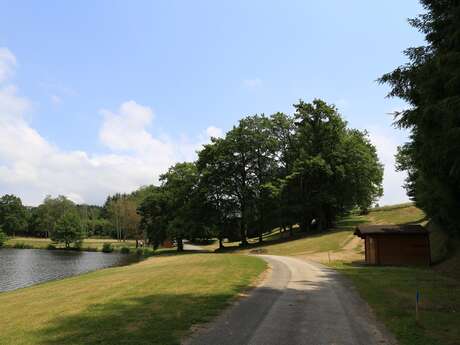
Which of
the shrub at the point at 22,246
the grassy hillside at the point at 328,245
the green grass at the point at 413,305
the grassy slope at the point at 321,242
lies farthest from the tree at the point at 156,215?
the green grass at the point at 413,305

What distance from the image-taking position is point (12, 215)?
139 m

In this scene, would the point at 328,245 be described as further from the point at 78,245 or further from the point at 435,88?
the point at 78,245

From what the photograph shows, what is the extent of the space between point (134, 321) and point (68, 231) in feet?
309

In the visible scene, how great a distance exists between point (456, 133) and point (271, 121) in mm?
55237

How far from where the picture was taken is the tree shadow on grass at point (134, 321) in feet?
31.0

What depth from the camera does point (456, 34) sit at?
1269 cm

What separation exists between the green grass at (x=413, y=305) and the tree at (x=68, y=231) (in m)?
88.0

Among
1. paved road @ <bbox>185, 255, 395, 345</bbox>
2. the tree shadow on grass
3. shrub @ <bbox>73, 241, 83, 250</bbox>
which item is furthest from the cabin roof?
shrub @ <bbox>73, 241, 83, 250</bbox>

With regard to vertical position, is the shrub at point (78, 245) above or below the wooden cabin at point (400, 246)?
below

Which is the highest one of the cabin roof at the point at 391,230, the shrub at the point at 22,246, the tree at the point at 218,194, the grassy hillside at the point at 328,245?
the tree at the point at 218,194

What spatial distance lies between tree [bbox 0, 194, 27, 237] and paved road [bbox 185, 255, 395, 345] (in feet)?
468

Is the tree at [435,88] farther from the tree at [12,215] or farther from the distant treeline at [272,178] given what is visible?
the tree at [12,215]

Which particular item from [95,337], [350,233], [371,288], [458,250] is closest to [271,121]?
[350,233]

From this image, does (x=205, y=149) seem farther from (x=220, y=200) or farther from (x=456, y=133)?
(x=456, y=133)
